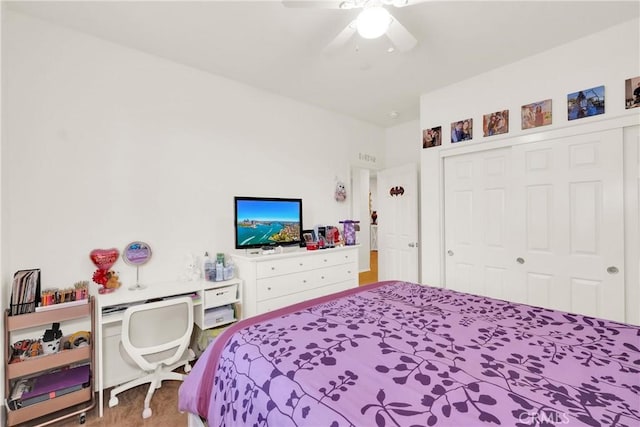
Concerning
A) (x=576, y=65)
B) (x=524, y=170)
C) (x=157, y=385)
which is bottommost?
(x=157, y=385)

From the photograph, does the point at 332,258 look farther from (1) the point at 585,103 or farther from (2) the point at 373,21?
(1) the point at 585,103

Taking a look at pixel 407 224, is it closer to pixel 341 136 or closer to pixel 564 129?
pixel 341 136

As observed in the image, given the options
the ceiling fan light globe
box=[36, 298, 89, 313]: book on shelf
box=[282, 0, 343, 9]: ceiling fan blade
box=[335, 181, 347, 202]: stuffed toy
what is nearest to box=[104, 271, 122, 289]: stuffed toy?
box=[36, 298, 89, 313]: book on shelf

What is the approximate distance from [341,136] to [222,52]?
1.98 m

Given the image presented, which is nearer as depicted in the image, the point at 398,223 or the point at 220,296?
the point at 220,296

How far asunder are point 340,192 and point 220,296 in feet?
7.10

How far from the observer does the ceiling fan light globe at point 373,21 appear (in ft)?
5.17

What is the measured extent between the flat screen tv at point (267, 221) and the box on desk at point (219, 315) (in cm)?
61

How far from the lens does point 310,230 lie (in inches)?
138

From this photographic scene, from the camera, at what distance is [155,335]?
1.91m

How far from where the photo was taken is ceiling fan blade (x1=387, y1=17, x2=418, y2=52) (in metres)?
1.72

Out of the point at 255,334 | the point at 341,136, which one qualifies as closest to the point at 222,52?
the point at 341,136

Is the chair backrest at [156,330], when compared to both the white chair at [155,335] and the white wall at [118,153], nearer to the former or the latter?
the white chair at [155,335]

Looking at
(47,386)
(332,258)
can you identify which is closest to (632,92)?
(332,258)
